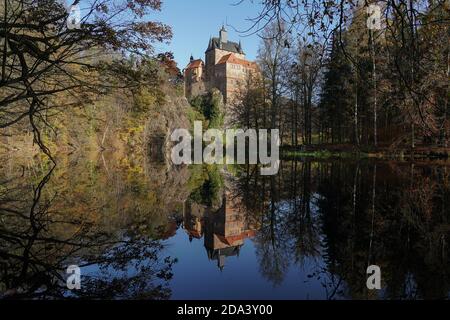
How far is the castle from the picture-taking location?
9088 cm

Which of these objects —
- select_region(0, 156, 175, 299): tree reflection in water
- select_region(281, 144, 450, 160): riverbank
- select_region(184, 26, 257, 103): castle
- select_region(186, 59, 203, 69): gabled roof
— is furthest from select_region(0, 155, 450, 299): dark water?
select_region(186, 59, 203, 69): gabled roof

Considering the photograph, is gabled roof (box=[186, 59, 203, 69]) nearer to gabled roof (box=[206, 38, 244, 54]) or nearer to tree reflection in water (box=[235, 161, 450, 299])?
gabled roof (box=[206, 38, 244, 54])

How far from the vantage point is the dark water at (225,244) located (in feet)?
12.3

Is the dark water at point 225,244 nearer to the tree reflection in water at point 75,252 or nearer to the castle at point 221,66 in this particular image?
the tree reflection in water at point 75,252

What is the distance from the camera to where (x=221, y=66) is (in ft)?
306

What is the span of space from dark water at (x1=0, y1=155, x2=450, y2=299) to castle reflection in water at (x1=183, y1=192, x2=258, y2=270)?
0.9 inches

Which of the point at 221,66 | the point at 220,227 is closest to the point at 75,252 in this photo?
the point at 220,227

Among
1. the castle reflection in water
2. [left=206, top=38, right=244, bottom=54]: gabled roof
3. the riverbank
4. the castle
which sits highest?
[left=206, top=38, right=244, bottom=54]: gabled roof

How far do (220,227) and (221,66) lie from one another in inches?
3556

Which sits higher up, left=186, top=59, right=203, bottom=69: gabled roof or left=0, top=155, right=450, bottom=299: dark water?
left=186, top=59, right=203, bottom=69: gabled roof

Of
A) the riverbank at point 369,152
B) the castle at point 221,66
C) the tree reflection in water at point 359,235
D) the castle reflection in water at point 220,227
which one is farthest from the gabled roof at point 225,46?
the castle reflection in water at point 220,227
